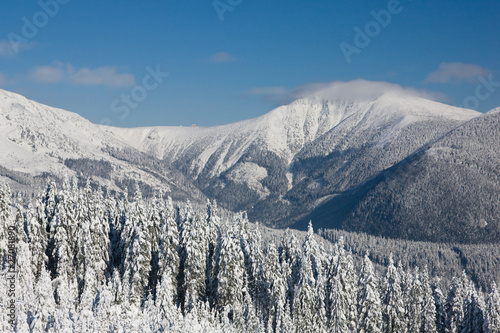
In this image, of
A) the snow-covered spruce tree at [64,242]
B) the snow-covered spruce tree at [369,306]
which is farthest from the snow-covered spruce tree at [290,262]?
the snow-covered spruce tree at [64,242]

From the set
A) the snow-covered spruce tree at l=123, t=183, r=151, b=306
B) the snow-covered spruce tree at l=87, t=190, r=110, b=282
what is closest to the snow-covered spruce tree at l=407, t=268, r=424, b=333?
the snow-covered spruce tree at l=123, t=183, r=151, b=306

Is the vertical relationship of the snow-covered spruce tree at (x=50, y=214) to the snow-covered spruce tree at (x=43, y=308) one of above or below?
above

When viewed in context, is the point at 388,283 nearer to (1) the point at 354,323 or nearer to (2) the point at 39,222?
(1) the point at 354,323

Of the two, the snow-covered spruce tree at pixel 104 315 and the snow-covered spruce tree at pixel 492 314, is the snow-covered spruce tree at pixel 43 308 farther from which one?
the snow-covered spruce tree at pixel 492 314

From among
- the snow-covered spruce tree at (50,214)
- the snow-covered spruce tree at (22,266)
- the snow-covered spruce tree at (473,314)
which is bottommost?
the snow-covered spruce tree at (473,314)

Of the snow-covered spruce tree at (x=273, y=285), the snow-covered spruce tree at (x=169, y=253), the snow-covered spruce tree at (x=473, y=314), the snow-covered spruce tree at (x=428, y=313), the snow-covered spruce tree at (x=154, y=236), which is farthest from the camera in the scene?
the snow-covered spruce tree at (x=473, y=314)

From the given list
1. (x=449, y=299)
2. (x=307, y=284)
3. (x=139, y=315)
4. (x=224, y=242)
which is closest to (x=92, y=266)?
(x=139, y=315)

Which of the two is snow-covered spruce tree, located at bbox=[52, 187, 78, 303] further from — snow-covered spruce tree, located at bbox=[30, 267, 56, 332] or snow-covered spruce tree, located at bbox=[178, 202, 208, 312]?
snow-covered spruce tree, located at bbox=[30, 267, 56, 332]
